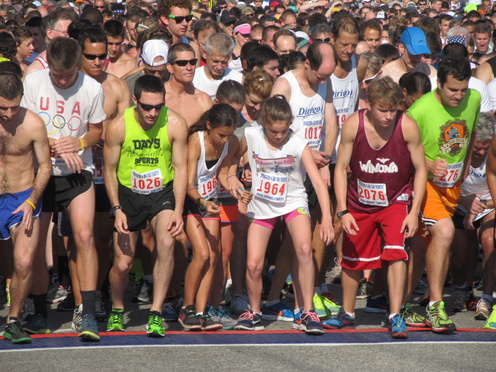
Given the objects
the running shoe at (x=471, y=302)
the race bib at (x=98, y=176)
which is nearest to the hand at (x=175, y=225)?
the race bib at (x=98, y=176)

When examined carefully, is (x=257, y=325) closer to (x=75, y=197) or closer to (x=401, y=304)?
(x=401, y=304)

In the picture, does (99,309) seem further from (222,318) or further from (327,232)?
(327,232)

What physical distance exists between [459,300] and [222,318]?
2.25m

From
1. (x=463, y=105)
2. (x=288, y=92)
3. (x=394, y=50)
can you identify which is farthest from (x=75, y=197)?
(x=394, y=50)

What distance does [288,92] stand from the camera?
299 inches

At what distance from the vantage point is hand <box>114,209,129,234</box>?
664cm

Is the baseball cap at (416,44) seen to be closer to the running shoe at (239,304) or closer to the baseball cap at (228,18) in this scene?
the running shoe at (239,304)

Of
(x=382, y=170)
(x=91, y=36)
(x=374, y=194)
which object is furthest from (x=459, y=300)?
(x=91, y=36)

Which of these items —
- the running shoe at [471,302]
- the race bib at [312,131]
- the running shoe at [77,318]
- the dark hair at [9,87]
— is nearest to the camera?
the dark hair at [9,87]

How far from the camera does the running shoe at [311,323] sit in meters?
6.74

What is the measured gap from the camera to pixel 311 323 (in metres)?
6.76

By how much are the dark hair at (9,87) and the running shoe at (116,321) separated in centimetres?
193

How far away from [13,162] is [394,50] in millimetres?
5474

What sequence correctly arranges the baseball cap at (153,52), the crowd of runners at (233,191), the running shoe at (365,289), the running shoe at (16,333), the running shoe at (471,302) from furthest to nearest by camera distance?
the running shoe at (365,289) → the baseball cap at (153,52) → the running shoe at (471,302) → the crowd of runners at (233,191) → the running shoe at (16,333)
